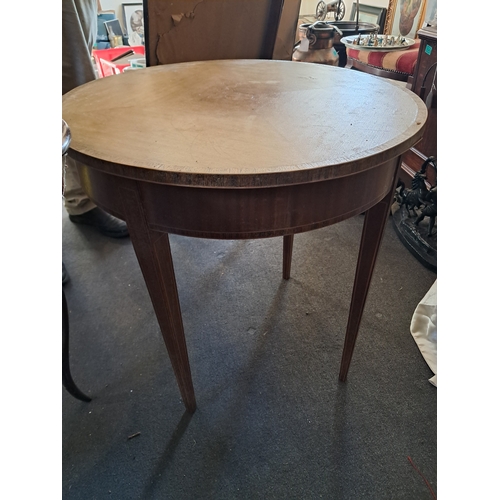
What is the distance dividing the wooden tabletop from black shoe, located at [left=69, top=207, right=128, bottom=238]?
0.81 metres

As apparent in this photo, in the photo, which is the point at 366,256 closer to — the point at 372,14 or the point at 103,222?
the point at 103,222

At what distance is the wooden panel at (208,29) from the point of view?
1.02 meters

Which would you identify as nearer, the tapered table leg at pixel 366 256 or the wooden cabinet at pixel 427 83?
the tapered table leg at pixel 366 256

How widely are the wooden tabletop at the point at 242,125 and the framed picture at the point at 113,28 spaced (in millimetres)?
2221

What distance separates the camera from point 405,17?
2268 millimetres

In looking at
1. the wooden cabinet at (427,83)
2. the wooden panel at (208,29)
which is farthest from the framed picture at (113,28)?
the wooden cabinet at (427,83)

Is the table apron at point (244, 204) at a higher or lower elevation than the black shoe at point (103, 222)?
higher

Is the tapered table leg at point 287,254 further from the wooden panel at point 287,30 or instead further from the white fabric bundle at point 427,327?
the wooden panel at point 287,30

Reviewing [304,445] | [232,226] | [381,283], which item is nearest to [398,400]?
[304,445]

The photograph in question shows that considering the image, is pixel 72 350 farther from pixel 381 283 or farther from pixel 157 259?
pixel 381 283

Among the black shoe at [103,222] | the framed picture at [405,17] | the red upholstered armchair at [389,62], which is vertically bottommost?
the black shoe at [103,222]

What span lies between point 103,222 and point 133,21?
196cm

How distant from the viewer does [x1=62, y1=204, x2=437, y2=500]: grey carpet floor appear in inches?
31.8

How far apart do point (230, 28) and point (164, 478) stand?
1223mm
